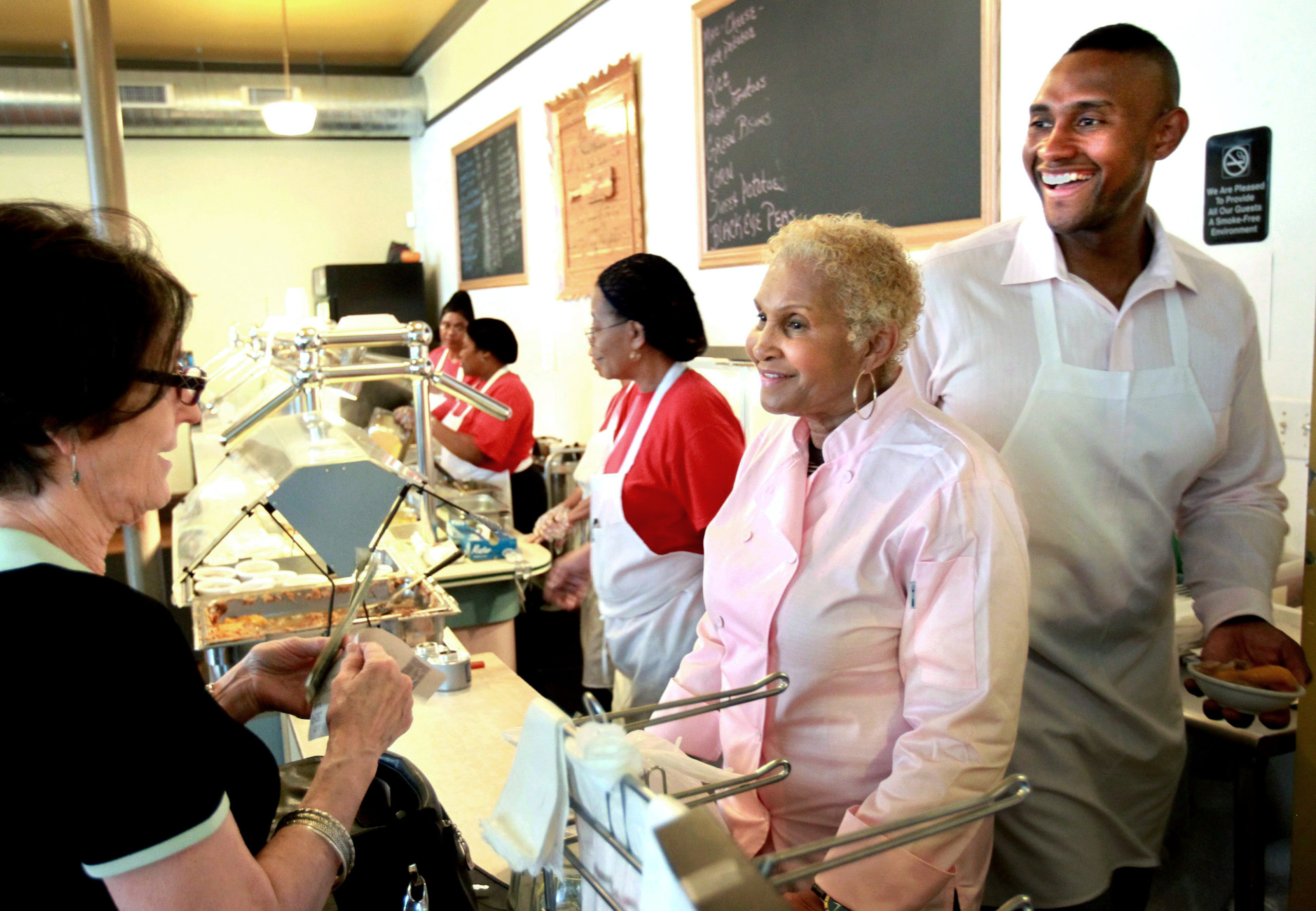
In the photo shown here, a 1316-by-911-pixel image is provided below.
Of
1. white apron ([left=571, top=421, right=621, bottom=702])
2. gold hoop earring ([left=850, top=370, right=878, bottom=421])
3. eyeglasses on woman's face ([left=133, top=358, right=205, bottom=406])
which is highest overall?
eyeglasses on woman's face ([left=133, top=358, right=205, bottom=406])

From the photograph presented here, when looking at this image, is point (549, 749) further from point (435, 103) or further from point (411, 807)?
point (435, 103)

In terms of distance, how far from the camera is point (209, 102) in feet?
23.8

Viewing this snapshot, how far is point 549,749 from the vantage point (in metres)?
0.80

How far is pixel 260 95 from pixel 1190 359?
24.2 feet

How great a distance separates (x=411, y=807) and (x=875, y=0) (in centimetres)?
245

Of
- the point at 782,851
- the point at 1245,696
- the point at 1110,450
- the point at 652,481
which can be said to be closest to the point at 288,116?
the point at 652,481

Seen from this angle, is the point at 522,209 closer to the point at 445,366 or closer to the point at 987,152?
the point at 445,366

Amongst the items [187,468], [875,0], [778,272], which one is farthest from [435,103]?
[778,272]

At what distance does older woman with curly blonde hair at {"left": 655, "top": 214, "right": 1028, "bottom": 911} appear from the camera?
1.21 metres

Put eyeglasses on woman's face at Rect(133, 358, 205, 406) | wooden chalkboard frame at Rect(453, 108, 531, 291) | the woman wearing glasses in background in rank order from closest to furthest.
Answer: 1. eyeglasses on woman's face at Rect(133, 358, 205, 406)
2. the woman wearing glasses in background
3. wooden chalkboard frame at Rect(453, 108, 531, 291)

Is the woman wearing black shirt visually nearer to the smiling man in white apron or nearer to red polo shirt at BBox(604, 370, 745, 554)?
the smiling man in white apron

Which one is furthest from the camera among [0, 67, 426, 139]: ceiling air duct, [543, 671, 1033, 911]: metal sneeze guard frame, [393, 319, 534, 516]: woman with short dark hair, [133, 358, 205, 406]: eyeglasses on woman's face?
[0, 67, 426, 139]: ceiling air duct

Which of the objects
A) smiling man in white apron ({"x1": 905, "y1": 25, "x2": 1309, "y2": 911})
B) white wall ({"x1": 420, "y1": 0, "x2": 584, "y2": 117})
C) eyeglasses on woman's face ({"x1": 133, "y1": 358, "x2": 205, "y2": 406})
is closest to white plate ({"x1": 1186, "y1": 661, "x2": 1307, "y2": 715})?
smiling man in white apron ({"x1": 905, "y1": 25, "x2": 1309, "y2": 911})

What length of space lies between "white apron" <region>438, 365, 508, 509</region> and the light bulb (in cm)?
268
